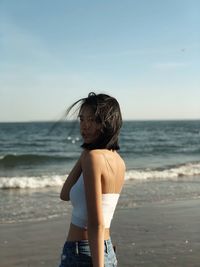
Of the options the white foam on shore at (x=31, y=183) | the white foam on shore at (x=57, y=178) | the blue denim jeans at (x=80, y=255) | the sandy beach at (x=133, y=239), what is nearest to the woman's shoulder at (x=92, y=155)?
the blue denim jeans at (x=80, y=255)

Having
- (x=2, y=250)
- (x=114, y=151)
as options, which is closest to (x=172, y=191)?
(x=2, y=250)

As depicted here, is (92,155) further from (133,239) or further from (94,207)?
(133,239)

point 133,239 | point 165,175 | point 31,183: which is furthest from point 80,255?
point 165,175

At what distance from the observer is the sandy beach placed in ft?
20.6

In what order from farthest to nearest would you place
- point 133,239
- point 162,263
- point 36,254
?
1. point 133,239
2. point 36,254
3. point 162,263

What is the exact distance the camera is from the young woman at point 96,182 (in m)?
2.17

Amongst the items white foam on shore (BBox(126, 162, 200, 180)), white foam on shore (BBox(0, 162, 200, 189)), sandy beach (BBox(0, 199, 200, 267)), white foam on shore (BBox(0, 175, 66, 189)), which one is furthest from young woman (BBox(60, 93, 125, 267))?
white foam on shore (BBox(126, 162, 200, 180))

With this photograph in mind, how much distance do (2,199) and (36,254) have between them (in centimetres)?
578

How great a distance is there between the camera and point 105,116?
229 centimetres

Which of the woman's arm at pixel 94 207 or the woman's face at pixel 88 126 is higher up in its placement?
the woman's face at pixel 88 126

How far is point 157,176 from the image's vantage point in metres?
18.1

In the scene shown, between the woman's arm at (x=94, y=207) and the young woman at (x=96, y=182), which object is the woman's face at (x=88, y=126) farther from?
the woman's arm at (x=94, y=207)

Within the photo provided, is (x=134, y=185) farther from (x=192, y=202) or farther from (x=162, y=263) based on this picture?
(x=162, y=263)

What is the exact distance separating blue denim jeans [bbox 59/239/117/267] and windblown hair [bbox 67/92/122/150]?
0.46m
